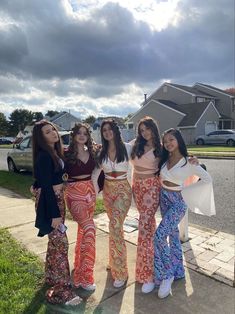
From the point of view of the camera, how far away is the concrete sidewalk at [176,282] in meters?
3.37

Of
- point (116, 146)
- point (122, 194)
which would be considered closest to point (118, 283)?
point (122, 194)

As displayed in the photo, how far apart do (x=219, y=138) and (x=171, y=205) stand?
30.2 metres

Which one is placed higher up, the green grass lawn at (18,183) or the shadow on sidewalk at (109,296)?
the green grass lawn at (18,183)

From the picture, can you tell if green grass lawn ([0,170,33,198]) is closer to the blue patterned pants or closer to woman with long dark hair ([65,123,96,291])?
woman with long dark hair ([65,123,96,291])

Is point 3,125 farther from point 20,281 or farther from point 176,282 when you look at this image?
point 176,282

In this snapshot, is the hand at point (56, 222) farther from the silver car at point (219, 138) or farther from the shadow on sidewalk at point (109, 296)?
the silver car at point (219, 138)

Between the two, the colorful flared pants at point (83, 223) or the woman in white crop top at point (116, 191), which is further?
the woman in white crop top at point (116, 191)

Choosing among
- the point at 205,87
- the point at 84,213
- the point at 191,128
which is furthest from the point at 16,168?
the point at 205,87

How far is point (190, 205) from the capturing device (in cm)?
416

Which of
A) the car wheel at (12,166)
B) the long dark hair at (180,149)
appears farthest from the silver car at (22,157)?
the long dark hair at (180,149)

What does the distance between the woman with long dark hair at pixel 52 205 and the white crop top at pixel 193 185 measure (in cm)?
120

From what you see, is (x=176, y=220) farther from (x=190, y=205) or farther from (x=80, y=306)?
(x=80, y=306)

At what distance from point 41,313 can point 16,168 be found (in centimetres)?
1030

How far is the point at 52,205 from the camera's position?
10.8ft
